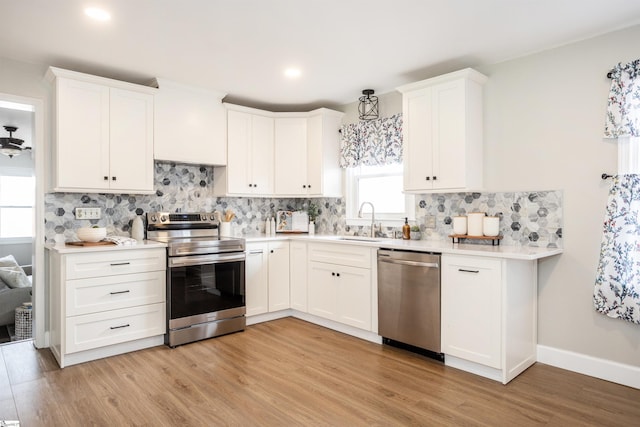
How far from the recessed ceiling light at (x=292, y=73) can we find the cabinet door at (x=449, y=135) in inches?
47.0

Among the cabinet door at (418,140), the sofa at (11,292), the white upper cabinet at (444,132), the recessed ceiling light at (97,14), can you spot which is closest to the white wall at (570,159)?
the white upper cabinet at (444,132)

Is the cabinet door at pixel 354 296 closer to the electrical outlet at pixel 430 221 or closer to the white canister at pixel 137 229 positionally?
the electrical outlet at pixel 430 221

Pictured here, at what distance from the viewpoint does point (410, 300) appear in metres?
3.21

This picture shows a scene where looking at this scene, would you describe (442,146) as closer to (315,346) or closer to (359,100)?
(359,100)

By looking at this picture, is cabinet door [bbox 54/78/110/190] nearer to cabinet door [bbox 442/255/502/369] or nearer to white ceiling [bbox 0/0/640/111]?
white ceiling [bbox 0/0/640/111]

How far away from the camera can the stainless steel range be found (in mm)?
3443

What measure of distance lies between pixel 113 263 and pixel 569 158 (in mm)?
3624

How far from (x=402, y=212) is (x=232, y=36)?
7.62ft

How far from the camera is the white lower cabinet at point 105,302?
3.01 m

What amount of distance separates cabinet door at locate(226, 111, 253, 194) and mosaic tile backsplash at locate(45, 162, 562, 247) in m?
0.32

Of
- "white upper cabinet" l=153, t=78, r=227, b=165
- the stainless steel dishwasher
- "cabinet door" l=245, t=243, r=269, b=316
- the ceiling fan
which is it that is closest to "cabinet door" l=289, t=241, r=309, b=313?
"cabinet door" l=245, t=243, r=269, b=316

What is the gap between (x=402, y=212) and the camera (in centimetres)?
410

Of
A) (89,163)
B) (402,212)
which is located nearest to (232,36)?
(89,163)

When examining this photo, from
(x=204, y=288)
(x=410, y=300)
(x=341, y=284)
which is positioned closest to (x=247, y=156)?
(x=204, y=288)
